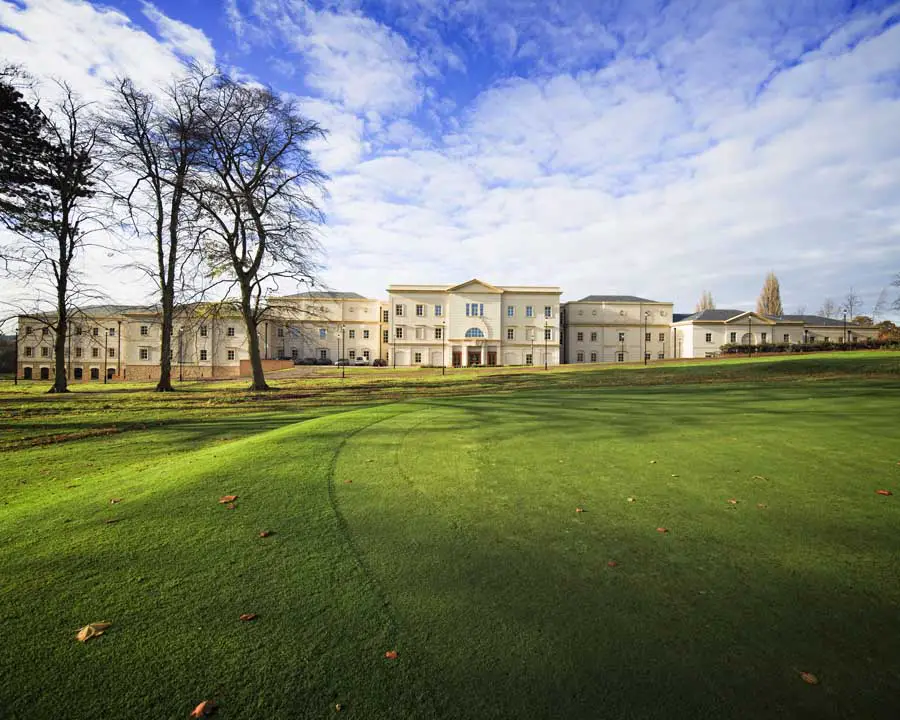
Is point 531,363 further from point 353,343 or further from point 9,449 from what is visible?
point 9,449

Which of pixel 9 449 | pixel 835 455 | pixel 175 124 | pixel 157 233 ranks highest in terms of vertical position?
pixel 175 124

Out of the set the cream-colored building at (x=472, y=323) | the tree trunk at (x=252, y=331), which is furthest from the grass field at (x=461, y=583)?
the cream-colored building at (x=472, y=323)

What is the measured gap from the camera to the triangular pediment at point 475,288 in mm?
60969

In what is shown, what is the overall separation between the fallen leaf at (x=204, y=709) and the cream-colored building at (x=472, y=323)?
58835 mm

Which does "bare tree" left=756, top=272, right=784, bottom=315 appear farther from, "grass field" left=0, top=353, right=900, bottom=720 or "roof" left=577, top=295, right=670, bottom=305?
"grass field" left=0, top=353, right=900, bottom=720

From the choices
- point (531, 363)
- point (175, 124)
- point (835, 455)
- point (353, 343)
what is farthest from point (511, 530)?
point (353, 343)

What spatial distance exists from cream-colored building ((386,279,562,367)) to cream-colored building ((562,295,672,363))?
7923mm

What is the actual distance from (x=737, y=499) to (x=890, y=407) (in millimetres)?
10062

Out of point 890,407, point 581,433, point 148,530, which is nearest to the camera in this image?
point 148,530

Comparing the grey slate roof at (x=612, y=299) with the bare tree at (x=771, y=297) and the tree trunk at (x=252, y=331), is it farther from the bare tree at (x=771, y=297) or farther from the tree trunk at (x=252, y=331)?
the tree trunk at (x=252, y=331)

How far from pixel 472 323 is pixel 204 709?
59.8 m

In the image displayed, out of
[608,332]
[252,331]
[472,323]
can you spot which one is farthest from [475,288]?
[252,331]

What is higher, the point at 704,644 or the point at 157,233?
the point at 157,233

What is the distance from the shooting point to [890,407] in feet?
36.9
